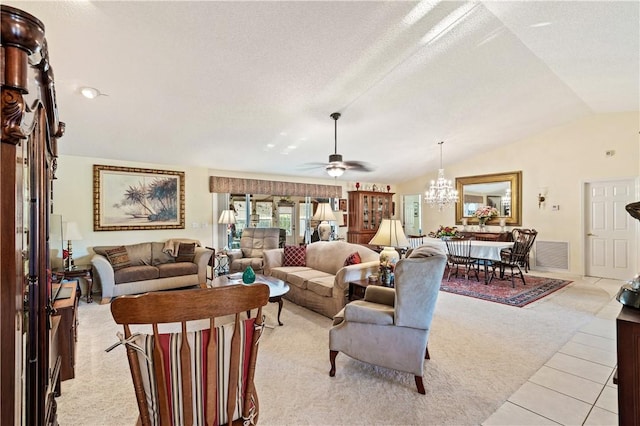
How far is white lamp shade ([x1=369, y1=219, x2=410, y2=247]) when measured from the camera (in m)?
3.15

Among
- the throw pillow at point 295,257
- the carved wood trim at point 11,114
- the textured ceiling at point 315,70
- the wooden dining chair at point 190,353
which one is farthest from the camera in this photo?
the throw pillow at point 295,257

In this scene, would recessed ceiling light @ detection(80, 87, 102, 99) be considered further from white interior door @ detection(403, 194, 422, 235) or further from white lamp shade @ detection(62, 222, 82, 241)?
white interior door @ detection(403, 194, 422, 235)

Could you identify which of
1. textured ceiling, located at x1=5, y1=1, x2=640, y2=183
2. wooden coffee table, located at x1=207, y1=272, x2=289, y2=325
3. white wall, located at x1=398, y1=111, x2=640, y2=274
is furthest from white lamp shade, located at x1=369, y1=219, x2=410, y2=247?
white wall, located at x1=398, y1=111, x2=640, y2=274

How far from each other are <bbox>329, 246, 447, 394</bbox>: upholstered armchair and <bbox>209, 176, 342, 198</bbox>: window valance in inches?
179

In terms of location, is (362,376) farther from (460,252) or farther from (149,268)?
(460,252)

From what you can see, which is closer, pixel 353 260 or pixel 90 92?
pixel 90 92

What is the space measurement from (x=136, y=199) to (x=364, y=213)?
5.17 metres

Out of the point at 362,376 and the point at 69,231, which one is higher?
the point at 69,231

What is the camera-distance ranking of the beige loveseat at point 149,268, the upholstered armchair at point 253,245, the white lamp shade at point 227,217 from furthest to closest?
the white lamp shade at point 227,217 < the upholstered armchair at point 253,245 < the beige loveseat at point 149,268

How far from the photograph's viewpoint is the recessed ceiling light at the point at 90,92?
3070 mm

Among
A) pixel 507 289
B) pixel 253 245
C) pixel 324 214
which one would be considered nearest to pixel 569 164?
pixel 507 289

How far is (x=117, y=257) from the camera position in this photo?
15.0ft

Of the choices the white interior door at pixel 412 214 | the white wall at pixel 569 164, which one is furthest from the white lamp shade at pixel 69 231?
the white wall at pixel 569 164

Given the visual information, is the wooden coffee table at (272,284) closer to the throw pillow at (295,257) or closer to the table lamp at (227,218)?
the throw pillow at (295,257)
